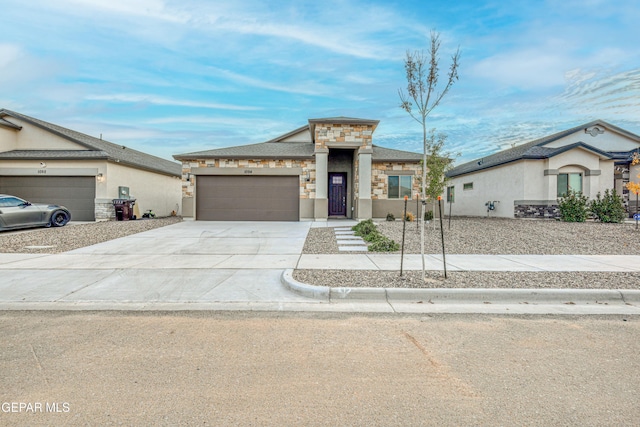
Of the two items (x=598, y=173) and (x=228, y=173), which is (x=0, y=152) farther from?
(x=598, y=173)

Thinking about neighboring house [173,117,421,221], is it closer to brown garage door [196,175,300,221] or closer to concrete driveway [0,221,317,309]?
brown garage door [196,175,300,221]

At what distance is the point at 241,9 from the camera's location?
11.9 meters

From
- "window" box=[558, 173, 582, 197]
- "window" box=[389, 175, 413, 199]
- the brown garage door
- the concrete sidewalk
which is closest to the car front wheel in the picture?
the brown garage door

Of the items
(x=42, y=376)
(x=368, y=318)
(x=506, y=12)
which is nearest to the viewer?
(x=42, y=376)

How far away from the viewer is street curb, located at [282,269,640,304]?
4863 mm

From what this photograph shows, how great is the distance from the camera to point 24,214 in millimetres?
12391

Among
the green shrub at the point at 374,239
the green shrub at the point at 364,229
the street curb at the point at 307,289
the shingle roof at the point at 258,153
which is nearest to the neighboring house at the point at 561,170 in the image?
the green shrub at the point at 364,229

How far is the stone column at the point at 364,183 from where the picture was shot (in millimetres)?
16188

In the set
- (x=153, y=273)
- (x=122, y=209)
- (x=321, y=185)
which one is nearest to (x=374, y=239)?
(x=153, y=273)

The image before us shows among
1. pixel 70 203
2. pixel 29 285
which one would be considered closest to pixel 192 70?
pixel 70 203

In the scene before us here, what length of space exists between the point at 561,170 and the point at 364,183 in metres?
11.4

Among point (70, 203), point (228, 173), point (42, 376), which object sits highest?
point (228, 173)

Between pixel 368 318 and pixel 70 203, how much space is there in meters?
18.6

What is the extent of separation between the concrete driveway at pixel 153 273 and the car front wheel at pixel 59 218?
5.85 metres
